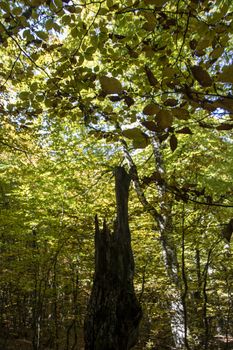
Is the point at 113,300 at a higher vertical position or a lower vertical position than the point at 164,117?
lower

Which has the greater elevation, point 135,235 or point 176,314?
point 135,235

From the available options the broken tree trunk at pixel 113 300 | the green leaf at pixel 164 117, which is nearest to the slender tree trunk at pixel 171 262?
the broken tree trunk at pixel 113 300

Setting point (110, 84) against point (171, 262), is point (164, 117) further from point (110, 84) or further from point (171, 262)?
point (171, 262)

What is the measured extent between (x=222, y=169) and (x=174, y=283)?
28.5 ft

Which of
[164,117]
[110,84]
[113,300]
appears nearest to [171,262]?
[113,300]

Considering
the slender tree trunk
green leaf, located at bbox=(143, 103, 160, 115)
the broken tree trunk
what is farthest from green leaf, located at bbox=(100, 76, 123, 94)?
the slender tree trunk

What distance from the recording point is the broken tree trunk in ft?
10.3

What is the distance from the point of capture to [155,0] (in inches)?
53.2

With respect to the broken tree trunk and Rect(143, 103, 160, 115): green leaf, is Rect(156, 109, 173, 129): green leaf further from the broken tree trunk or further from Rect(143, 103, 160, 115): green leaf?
the broken tree trunk

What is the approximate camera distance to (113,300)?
327 centimetres

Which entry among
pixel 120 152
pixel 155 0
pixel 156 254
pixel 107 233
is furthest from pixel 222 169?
pixel 155 0

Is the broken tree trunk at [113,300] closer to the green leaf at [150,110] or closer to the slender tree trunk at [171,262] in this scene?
the green leaf at [150,110]

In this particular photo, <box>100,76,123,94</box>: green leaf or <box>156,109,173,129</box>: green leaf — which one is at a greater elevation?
<box>100,76,123,94</box>: green leaf

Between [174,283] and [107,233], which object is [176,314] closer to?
[174,283]
